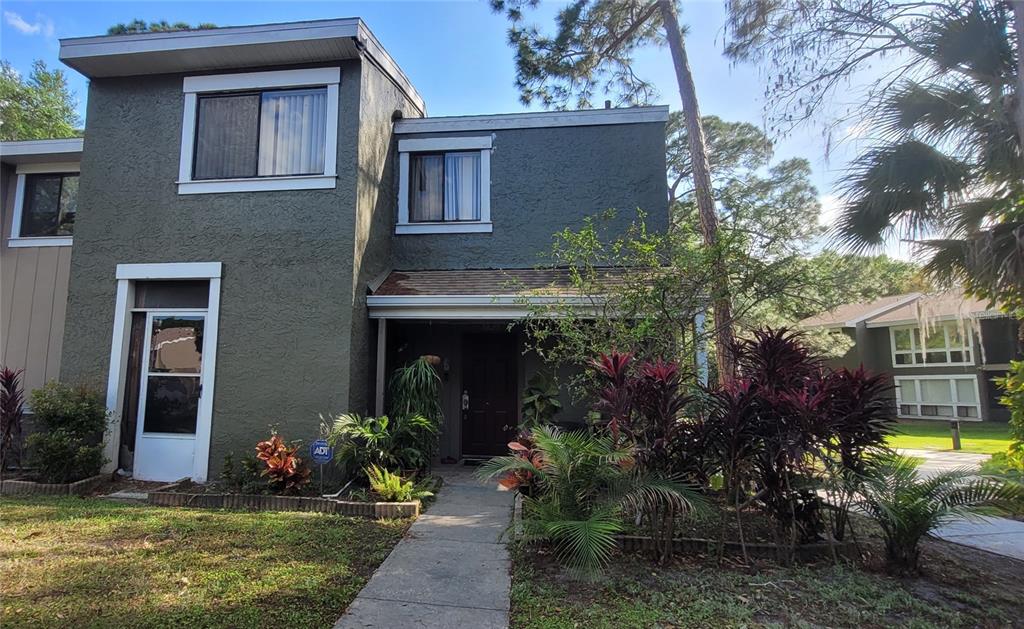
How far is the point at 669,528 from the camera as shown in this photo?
4.48 metres

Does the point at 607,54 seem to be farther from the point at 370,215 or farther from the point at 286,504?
Answer: the point at 286,504

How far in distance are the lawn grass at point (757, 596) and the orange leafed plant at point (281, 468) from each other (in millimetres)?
3215

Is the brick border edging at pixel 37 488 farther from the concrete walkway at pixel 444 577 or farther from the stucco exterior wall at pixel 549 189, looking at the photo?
the stucco exterior wall at pixel 549 189

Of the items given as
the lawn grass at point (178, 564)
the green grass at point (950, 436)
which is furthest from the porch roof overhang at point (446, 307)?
the green grass at point (950, 436)

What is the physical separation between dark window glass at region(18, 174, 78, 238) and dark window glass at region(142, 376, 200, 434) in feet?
13.5

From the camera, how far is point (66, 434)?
260 inches

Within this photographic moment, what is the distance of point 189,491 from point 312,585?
372 cm

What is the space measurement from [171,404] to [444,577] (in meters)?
5.43

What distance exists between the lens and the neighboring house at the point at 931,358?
20.0 m

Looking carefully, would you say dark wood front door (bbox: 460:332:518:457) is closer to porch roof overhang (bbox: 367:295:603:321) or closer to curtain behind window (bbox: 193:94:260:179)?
porch roof overhang (bbox: 367:295:603:321)

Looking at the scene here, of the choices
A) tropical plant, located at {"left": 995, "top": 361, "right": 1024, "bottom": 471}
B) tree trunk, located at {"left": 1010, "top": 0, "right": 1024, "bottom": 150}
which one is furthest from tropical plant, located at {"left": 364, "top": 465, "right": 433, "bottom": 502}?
tree trunk, located at {"left": 1010, "top": 0, "right": 1024, "bottom": 150}

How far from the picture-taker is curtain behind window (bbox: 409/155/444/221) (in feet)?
30.7

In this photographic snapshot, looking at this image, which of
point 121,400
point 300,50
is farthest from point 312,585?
point 300,50

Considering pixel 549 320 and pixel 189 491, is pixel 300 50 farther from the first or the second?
pixel 189 491
